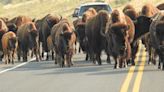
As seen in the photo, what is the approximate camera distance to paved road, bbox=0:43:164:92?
1653 centimetres

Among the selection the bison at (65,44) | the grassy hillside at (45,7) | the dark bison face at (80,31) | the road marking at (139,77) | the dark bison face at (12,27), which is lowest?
the road marking at (139,77)

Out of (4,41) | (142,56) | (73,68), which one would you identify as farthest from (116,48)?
(4,41)

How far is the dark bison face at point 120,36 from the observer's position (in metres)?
22.0

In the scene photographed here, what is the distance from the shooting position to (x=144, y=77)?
18.7m

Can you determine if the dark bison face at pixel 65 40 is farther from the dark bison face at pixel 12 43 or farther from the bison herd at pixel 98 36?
the dark bison face at pixel 12 43

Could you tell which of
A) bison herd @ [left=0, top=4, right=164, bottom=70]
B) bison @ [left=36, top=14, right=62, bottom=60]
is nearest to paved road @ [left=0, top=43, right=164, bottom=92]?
bison herd @ [left=0, top=4, right=164, bottom=70]

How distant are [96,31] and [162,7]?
26.4 feet

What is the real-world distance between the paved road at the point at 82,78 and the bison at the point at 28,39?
417 cm

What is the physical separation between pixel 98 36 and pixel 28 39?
17.7 feet

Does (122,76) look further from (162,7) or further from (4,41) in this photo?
(162,7)

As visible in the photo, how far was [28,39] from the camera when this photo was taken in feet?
98.0

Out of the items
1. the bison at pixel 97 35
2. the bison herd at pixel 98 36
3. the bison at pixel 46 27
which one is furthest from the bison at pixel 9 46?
the bison at pixel 97 35

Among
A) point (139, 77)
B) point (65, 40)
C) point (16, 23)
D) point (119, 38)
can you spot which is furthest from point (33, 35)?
point (139, 77)

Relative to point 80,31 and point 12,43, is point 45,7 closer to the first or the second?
point 12,43
